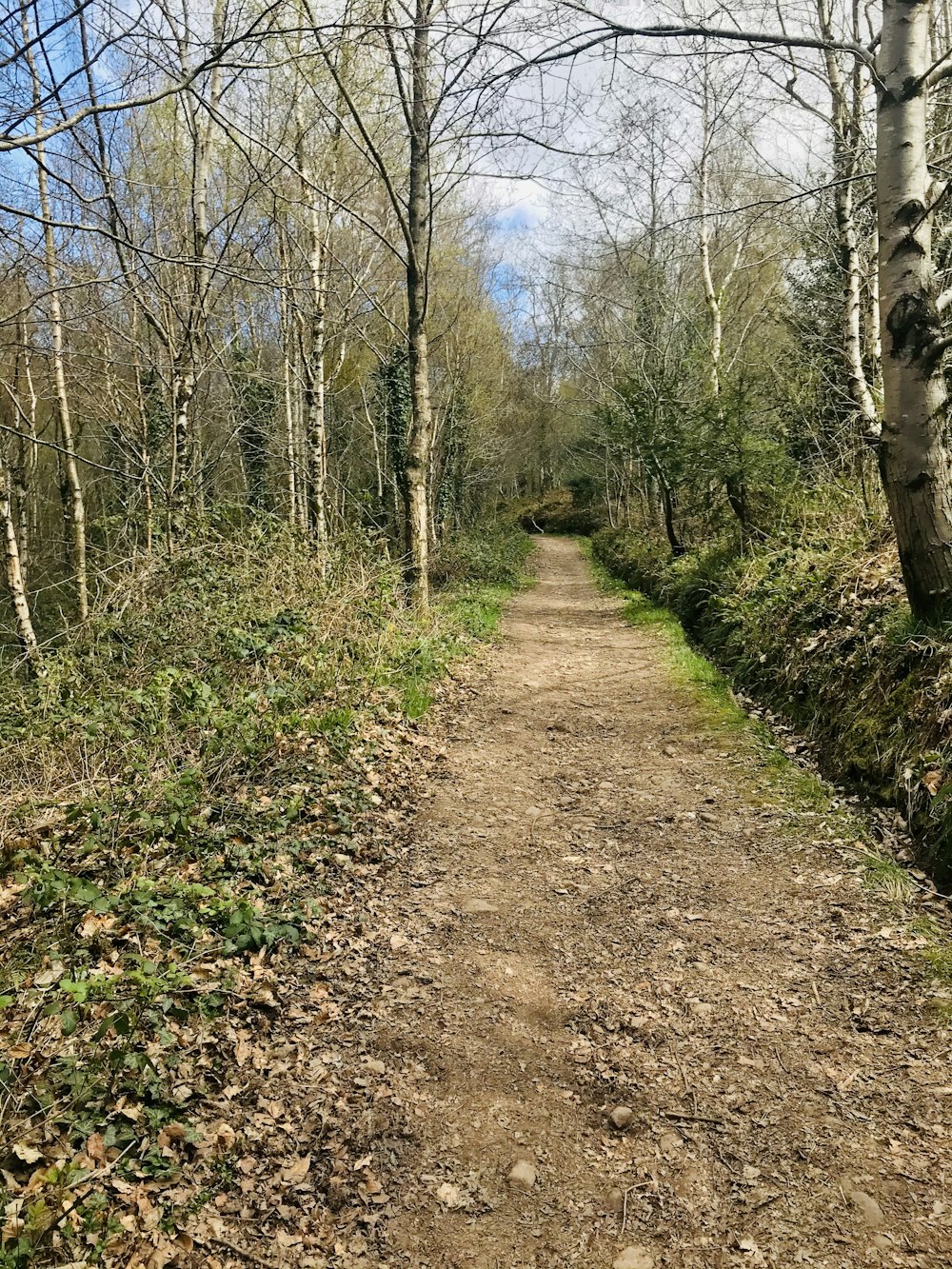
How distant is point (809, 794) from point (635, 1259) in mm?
3311

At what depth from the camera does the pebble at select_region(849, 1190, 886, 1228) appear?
217 centimetres

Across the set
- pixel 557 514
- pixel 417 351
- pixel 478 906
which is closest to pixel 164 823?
pixel 478 906

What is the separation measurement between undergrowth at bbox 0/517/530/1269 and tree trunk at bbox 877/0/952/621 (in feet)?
13.2

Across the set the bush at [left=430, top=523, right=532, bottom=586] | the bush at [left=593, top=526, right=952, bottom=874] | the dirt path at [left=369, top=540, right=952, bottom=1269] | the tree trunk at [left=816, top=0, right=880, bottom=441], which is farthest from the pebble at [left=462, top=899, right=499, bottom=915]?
the bush at [left=430, top=523, right=532, bottom=586]

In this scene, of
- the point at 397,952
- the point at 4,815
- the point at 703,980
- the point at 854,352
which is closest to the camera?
the point at 703,980

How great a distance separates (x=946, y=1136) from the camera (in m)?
2.38

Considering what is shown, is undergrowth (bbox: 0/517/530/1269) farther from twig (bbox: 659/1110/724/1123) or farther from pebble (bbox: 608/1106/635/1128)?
twig (bbox: 659/1110/724/1123)

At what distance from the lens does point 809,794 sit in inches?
190

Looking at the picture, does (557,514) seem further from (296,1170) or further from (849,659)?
(296,1170)

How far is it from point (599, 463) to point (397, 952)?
97.2 feet

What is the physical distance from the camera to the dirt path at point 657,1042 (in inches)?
88.4

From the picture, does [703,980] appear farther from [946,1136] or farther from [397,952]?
[397,952]

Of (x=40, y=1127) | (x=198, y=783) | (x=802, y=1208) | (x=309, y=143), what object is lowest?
(x=802, y=1208)

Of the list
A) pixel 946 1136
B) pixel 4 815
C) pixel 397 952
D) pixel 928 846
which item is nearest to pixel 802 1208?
pixel 946 1136
